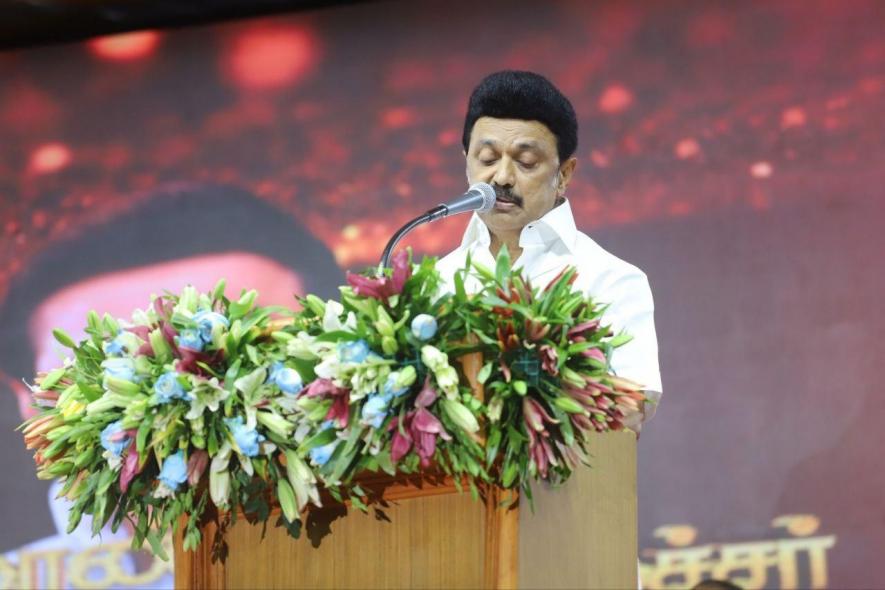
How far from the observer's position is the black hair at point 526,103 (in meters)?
2.61

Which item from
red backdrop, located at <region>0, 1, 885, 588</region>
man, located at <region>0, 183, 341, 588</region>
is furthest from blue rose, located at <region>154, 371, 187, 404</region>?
man, located at <region>0, 183, 341, 588</region>

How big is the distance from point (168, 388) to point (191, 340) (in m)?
0.07

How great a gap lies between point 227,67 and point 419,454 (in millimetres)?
3552

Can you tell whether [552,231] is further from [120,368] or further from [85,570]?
[85,570]

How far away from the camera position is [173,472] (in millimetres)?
1640

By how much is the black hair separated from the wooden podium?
102cm

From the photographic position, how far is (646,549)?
4273mm

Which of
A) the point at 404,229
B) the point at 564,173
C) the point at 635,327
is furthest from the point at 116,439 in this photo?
the point at 564,173

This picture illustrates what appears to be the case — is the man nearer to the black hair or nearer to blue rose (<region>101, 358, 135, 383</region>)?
the black hair

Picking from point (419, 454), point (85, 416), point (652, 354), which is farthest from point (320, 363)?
point (652, 354)

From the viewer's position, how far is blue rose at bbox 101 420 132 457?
5.49ft

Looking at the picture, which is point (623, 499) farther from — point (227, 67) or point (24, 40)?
point (24, 40)

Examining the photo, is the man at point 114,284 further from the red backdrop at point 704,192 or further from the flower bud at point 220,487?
the flower bud at point 220,487

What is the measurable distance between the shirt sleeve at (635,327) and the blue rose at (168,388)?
0.85 m
